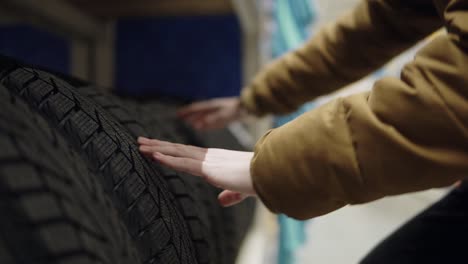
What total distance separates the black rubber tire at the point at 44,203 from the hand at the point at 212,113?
46 cm

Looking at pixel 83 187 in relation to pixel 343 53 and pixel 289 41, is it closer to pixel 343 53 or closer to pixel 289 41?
pixel 343 53

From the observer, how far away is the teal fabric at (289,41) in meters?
0.93

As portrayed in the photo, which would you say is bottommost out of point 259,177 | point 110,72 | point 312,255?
point 312,255

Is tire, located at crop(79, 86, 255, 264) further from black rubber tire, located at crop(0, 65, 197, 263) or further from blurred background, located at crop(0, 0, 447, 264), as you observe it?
blurred background, located at crop(0, 0, 447, 264)

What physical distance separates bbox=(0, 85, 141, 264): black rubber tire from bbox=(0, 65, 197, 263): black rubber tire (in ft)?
0.09

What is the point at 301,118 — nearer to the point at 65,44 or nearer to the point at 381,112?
the point at 381,112

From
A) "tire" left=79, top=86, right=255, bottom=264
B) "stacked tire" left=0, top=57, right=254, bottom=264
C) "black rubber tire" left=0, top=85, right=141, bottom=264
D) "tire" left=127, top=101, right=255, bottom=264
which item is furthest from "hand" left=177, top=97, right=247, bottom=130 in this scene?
"black rubber tire" left=0, top=85, right=141, bottom=264

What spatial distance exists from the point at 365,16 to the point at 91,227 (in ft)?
1.63

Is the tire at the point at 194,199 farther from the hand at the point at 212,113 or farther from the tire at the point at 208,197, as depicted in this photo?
the hand at the point at 212,113

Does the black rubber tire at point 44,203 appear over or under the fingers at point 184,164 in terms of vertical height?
over

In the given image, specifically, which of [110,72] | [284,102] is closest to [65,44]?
[110,72]

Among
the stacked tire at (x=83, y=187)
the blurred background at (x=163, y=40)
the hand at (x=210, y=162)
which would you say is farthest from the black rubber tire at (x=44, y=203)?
the blurred background at (x=163, y=40)

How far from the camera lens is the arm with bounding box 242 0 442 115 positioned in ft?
1.77

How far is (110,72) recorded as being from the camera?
1.40 meters
